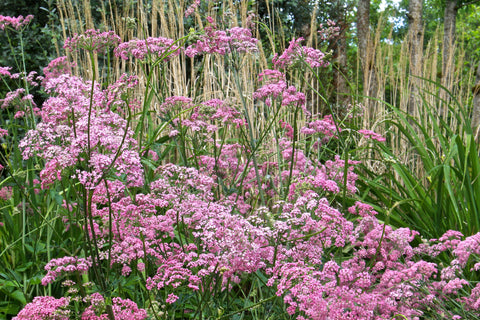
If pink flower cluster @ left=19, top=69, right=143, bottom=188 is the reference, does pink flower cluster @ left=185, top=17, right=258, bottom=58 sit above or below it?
above

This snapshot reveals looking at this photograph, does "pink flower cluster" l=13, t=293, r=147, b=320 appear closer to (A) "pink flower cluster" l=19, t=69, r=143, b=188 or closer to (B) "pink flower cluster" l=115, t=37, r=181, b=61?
(A) "pink flower cluster" l=19, t=69, r=143, b=188

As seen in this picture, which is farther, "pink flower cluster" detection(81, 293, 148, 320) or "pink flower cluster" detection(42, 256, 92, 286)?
"pink flower cluster" detection(42, 256, 92, 286)

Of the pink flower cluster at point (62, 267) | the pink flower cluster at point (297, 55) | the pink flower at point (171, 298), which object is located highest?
the pink flower cluster at point (297, 55)

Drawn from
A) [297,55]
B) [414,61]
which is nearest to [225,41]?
[297,55]

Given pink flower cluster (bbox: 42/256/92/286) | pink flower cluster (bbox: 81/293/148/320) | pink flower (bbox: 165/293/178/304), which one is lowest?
pink flower cluster (bbox: 81/293/148/320)

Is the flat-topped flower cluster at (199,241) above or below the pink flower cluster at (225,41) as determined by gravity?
below

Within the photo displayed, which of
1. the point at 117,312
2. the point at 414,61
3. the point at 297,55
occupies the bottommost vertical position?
the point at 117,312

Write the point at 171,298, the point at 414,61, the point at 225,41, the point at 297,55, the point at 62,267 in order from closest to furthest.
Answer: the point at 171,298
the point at 62,267
the point at 297,55
the point at 225,41
the point at 414,61

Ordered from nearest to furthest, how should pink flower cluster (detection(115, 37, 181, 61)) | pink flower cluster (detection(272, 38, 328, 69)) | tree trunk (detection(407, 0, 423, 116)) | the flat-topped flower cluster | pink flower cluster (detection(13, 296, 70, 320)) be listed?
pink flower cluster (detection(13, 296, 70, 320)) < the flat-topped flower cluster < pink flower cluster (detection(272, 38, 328, 69)) < pink flower cluster (detection(115, 37, 181, 61)) < tree trunk (detection(407, 0, 423, 116))

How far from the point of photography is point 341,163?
2.90m

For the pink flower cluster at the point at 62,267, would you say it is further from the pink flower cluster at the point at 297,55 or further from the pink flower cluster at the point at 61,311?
the pink flower cluster at the point at 297,55

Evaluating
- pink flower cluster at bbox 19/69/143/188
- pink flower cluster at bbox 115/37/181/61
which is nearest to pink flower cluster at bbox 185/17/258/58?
pink flower cluster at bbox 115/37/181/61

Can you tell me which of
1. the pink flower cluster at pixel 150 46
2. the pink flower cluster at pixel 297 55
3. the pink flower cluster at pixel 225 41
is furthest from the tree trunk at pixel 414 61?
the pink flower cluster at pixel 150 46

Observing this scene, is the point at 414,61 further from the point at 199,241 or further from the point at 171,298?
the point at 171,298
